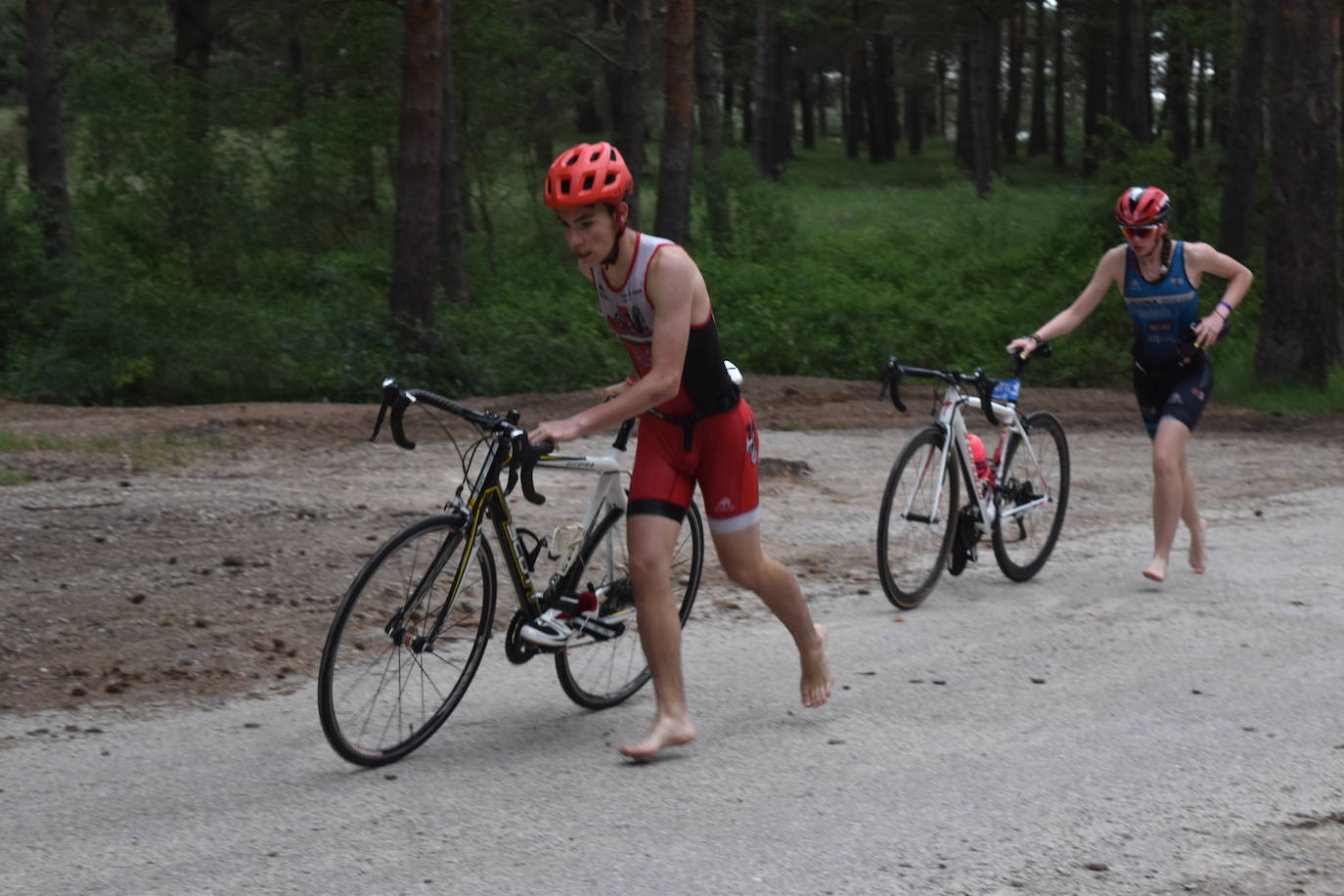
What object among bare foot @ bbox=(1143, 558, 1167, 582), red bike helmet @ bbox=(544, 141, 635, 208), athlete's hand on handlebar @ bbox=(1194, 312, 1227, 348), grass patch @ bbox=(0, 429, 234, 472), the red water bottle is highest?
red bike helmet @ bbox=(544, 141, 635, 208)

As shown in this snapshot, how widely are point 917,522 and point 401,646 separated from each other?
343 centimetres

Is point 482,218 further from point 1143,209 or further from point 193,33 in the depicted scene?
point 1143,209

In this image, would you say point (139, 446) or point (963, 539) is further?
point (139, 446)

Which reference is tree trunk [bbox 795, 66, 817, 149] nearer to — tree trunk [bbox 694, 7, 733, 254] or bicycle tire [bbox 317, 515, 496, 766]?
tree trunk [bbox 694, 7, 733, 254]

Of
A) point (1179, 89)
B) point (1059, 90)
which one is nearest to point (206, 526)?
point (1179, 89)

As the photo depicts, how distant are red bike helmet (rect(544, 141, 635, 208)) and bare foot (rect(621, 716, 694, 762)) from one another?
184 centimetres

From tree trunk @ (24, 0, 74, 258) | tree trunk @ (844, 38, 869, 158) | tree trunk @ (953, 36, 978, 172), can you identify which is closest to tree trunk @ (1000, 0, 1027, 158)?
tree trunk @ (953, 36, 978, 172)

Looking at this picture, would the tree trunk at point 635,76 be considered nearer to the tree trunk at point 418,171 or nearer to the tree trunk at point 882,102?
the tree trunk at point 418,171

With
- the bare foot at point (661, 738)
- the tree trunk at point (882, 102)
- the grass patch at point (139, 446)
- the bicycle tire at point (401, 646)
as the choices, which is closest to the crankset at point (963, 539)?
the bare foot at point (661, 738)

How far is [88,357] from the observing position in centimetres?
1828

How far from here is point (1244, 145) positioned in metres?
24.5

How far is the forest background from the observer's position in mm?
17953

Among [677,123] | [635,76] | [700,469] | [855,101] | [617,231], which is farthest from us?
[855,101]

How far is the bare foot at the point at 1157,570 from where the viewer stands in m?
8.38
